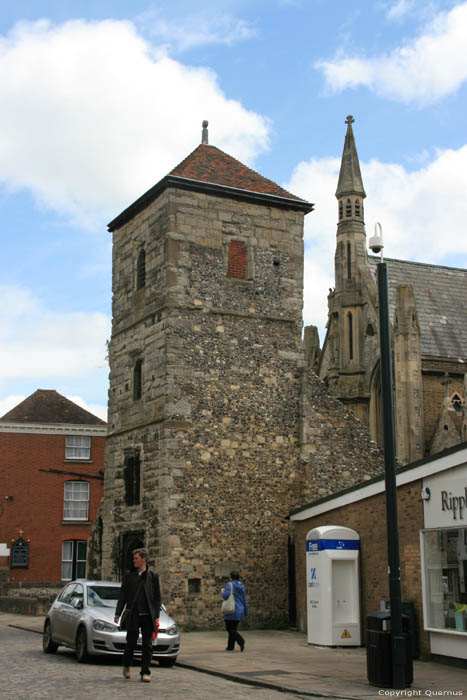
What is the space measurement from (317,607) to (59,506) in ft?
79.6

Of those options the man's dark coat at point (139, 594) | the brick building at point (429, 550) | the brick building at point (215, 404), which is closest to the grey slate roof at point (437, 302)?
the brick building at point (215, 404)

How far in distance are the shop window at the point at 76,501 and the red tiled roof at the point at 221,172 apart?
63.1ft

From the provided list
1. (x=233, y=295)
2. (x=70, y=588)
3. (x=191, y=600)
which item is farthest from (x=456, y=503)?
(x=233, y=295)

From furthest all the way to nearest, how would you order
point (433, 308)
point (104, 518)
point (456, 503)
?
point (433, 308)
point (104, 518)
point (456, 503)

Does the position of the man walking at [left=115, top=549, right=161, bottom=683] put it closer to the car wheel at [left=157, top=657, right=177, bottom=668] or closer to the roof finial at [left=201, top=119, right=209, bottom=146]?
the car wheel at [left=157, top=657, right=177, bottom=668]

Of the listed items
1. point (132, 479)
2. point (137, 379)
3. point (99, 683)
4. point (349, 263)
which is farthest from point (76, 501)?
point (99, 683)

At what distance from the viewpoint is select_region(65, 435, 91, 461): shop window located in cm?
4025

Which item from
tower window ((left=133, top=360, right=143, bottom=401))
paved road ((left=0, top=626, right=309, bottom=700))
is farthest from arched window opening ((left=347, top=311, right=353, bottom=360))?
paved road ((left=0, top=626, right=309, bottom=700))

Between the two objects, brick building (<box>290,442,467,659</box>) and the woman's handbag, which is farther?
the woman's handbag

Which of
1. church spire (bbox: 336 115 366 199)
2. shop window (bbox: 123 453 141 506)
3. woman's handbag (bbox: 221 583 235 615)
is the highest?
church spire (bbox: 336 115 366 199)

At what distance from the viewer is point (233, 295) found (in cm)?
2381

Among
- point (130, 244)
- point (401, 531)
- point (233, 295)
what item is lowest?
point (401, 531)

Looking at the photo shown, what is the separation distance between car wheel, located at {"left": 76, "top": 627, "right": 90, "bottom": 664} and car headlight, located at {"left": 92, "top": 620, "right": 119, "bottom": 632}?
0.30m

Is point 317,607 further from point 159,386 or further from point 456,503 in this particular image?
point 159,386
